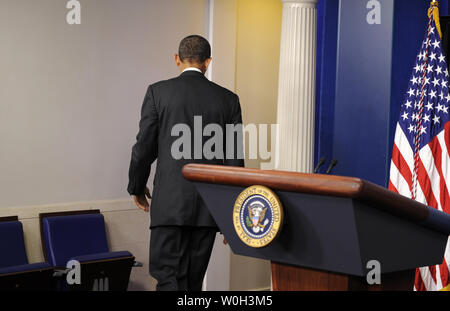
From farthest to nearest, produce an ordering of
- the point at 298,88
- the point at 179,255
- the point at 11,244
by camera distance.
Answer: the point at 298,88, the point at 11,244, the point at 179,255

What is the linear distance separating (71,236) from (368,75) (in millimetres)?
2594

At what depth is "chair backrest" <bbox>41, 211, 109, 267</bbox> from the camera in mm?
4551

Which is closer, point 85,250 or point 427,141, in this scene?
point 427,141

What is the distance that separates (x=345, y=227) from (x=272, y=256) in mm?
297

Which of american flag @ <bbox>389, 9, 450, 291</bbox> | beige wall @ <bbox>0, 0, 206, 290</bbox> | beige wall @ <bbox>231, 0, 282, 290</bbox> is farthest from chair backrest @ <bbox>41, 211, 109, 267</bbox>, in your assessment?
american flag @ <bbox>389, 9, 450, 291</bbox>

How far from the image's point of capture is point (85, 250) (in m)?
4.71

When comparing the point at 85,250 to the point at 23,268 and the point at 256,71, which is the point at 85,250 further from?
the point at 256,71

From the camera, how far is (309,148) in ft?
17.1

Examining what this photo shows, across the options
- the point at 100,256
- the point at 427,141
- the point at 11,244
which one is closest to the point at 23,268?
the point at 11,244

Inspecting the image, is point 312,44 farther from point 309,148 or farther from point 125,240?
point 125,240

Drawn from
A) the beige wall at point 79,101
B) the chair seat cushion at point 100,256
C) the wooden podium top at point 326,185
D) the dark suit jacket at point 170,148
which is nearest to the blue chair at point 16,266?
the beige wall at point 79,101

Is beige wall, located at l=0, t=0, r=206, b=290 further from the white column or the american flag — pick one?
the american flag
